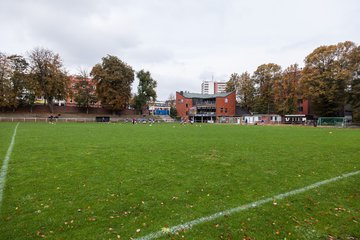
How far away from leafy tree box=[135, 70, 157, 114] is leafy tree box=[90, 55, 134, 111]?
28.4 ft

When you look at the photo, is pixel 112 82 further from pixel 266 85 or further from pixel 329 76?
pixel 329 76

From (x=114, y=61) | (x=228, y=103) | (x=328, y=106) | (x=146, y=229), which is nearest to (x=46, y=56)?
(x=114, y=61)

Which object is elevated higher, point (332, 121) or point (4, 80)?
point (4, 80)

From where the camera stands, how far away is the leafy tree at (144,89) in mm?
75688

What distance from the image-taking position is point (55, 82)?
179 ft

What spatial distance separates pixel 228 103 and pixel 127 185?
77.5 meters

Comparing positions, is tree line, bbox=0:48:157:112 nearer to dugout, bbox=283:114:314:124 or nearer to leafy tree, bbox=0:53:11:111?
leafy tree, bbox=0:53:11:111

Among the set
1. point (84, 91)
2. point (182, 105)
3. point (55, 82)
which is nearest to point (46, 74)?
point (55, 82)

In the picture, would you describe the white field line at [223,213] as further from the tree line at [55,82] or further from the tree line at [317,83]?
the tree line at [55,82]

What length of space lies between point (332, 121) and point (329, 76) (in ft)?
33.0

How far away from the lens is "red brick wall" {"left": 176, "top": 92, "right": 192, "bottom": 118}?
86250mm

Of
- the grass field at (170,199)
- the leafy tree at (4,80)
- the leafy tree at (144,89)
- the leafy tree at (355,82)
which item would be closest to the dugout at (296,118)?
the leafy tree at (355,82)

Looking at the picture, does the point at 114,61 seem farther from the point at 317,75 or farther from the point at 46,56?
the point at 317,75

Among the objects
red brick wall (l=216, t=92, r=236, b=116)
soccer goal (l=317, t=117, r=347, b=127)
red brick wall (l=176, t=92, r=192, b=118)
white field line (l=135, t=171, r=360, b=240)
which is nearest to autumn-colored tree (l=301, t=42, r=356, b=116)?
soccer goal (l=317, t=117, r=347, b=127)
